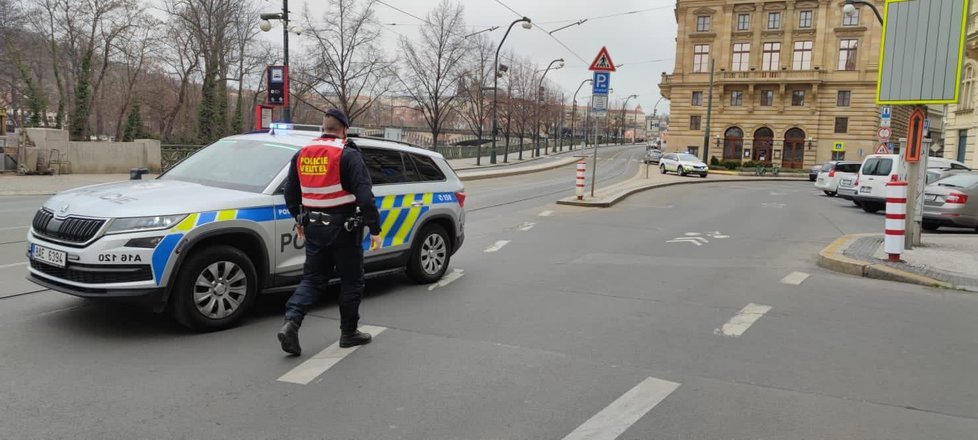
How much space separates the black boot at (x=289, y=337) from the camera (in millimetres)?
4801

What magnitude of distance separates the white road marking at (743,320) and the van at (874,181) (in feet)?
46.5

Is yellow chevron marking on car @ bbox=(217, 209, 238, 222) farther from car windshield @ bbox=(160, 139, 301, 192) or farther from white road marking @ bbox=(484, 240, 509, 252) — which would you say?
white road marking @ bbox=(484, 240, 509, 252)

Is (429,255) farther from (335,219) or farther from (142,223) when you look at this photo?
(142,223)

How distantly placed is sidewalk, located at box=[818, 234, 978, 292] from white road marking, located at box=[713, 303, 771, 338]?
2679 millimetres

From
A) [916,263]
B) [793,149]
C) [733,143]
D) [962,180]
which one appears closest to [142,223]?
[916,263]

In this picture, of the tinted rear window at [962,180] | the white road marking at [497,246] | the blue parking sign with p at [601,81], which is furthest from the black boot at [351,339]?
the tinted rear window at [962,180]

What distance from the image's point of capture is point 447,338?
5465 millimetres

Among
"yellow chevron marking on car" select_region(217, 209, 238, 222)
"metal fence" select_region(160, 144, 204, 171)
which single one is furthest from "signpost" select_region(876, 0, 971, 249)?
"metal fence" select_region(160, 144, 204, 171)

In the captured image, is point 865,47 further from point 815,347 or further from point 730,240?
point 815,347

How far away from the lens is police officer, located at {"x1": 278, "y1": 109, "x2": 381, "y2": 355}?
16.0 ft

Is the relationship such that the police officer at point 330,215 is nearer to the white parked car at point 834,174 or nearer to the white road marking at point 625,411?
the white road marking at point 625,411

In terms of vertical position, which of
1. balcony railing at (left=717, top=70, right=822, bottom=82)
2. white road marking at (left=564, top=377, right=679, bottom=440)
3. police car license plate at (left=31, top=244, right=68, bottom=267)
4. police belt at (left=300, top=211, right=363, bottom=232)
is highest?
balcony railing at (left=717, top=70, right=822, bottom=82)

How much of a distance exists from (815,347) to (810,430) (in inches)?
71.6

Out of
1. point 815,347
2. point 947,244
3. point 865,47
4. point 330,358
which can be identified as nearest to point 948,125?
point 865,47
